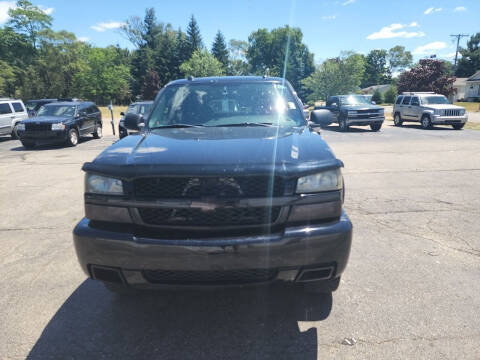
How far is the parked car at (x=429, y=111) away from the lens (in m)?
18.2

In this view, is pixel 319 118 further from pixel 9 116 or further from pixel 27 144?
pixel 9 116

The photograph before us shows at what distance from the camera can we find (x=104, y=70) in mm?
60438

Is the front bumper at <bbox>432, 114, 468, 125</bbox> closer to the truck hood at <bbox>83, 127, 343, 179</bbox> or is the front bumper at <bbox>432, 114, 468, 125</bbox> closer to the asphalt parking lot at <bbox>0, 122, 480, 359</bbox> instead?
the asphalt parking lot at <bbox>0, 122, 480, 359</bbox>

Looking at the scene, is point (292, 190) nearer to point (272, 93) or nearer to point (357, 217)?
point (272, 93)

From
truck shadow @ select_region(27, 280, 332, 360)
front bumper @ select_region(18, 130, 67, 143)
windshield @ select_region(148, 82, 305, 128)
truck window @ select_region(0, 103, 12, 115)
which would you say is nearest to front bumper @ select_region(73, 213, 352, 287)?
truck shadow @ select_region(27, 280, 332, 360)

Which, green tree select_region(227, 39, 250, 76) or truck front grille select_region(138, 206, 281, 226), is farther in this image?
green tree select_region(227, 39, 250, 76)

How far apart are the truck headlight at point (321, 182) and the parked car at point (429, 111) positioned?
62.0ft

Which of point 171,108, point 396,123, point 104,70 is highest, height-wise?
point 104,70

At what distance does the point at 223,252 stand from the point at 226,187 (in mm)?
404

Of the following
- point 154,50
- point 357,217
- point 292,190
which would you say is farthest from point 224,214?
point 154,50

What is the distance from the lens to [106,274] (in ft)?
7.58

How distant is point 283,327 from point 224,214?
1036mm

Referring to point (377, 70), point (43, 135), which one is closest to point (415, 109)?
point (43, 135)

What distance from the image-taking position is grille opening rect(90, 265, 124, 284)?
7.46 feet
